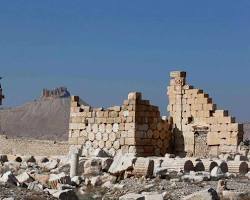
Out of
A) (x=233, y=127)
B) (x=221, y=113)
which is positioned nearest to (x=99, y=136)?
(x=221, y=113)

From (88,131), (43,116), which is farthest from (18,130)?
(88,131)

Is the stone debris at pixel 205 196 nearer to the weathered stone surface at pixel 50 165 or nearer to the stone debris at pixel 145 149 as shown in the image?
the stone debris at pixel 145 149

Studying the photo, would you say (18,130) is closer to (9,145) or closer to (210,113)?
(9,145)

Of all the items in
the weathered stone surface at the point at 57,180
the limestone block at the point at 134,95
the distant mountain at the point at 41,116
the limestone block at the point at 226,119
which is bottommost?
the weathered stone surface at the point at 57,180

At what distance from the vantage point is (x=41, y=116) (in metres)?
124

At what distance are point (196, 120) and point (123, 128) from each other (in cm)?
298

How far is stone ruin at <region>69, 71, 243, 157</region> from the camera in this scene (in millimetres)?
22844

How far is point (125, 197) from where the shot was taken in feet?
41.3

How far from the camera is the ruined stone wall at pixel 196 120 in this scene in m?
23.2

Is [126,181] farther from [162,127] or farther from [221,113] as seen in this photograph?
[221,113]

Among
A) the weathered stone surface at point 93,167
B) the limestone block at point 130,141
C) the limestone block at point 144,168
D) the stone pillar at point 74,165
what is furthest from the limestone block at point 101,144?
the limestone block at point 144,168

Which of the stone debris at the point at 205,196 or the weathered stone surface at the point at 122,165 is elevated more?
the weathered stone surface at the point at 122,165

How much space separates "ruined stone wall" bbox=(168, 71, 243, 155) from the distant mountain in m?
82.3

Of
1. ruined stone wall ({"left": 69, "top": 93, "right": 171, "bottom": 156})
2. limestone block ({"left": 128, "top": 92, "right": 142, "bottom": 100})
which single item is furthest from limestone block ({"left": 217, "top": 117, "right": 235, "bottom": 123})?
limestone block ({"left": 128, "top": 92, "right": 142, "bottom": 100})
